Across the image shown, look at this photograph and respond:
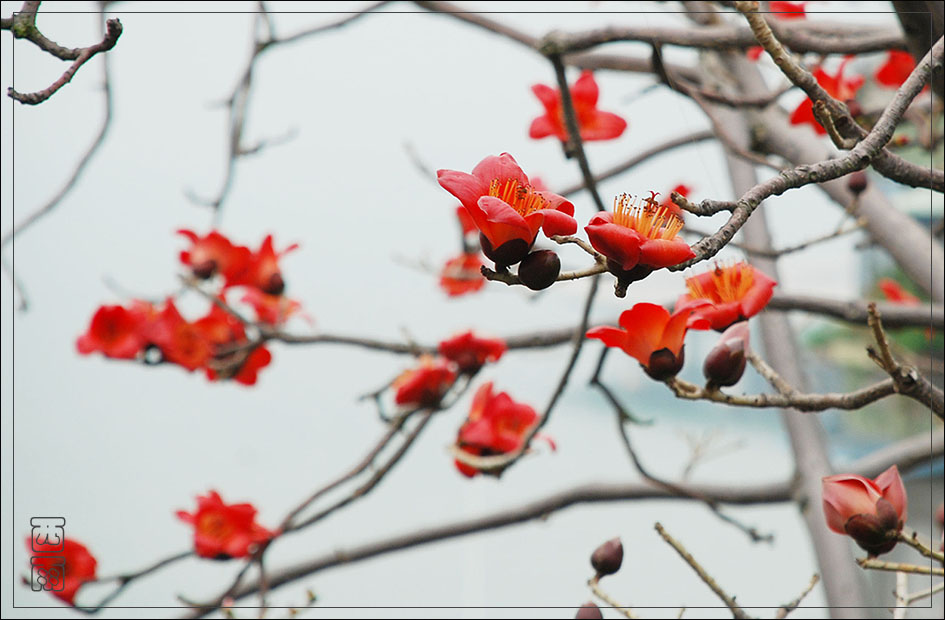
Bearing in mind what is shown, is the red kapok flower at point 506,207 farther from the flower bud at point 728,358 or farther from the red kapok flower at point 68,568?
the red kapok flower at point 68,568

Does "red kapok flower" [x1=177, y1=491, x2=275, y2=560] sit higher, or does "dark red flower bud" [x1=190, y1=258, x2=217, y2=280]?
"dark red flower bud" [x1=190, y1=258, x2=217, y2=280]

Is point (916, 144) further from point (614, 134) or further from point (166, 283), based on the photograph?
point (166, 283)

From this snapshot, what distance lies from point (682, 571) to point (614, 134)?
1.31ft

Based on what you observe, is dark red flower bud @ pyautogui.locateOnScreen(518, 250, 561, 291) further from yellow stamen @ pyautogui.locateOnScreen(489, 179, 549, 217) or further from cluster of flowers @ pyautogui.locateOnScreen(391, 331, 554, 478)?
cluster of flowers @ pyautogui.locateOnScreen(391, 331, 554, 478)

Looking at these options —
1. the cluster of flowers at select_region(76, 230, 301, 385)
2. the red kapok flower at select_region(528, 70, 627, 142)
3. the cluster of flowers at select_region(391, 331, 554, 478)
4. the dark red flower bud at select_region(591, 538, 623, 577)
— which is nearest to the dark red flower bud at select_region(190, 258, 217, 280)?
the cluster of flowers at select_region(76, 230, 301, 385)

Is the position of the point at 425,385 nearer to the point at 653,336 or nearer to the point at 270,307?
the point at 270,307

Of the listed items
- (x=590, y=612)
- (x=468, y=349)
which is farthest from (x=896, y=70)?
(x=590, y=612)

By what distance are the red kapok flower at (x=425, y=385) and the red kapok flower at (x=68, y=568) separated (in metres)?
0.22

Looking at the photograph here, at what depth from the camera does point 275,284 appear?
648 mm

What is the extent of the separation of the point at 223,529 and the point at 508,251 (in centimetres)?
43

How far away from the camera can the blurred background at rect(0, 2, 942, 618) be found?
2.25ft

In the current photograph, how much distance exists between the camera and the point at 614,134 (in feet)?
2.00

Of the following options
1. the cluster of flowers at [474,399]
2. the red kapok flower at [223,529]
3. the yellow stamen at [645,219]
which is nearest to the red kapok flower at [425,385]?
the cluster of flowers at [474,399]

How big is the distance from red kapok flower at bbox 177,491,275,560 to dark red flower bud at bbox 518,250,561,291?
414 millimetres
